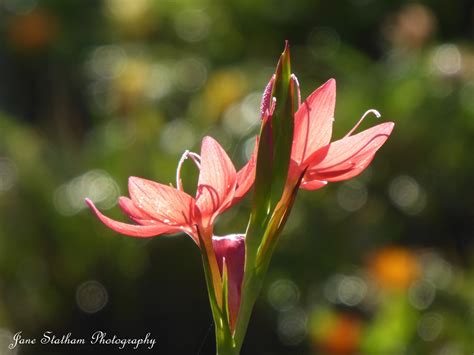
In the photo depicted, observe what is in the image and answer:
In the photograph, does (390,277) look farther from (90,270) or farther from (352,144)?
(352,144)

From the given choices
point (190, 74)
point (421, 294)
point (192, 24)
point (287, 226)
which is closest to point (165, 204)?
point (421, 294)

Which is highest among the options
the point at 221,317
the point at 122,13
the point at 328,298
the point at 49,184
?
the point at 221,317

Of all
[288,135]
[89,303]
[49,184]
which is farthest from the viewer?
[49,184]

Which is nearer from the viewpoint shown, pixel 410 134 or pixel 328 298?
pixel 328 298

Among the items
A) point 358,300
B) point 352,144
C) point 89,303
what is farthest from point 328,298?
point 352,144

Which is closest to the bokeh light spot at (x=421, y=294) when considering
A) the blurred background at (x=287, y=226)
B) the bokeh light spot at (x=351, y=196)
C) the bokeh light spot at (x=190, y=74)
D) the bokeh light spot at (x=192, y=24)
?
the blurred background at (x=287, y=226)

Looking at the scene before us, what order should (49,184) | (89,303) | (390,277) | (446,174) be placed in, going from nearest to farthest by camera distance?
1. (390,277)
2. (89,303)
3. (49,184)
4. (446,174)
